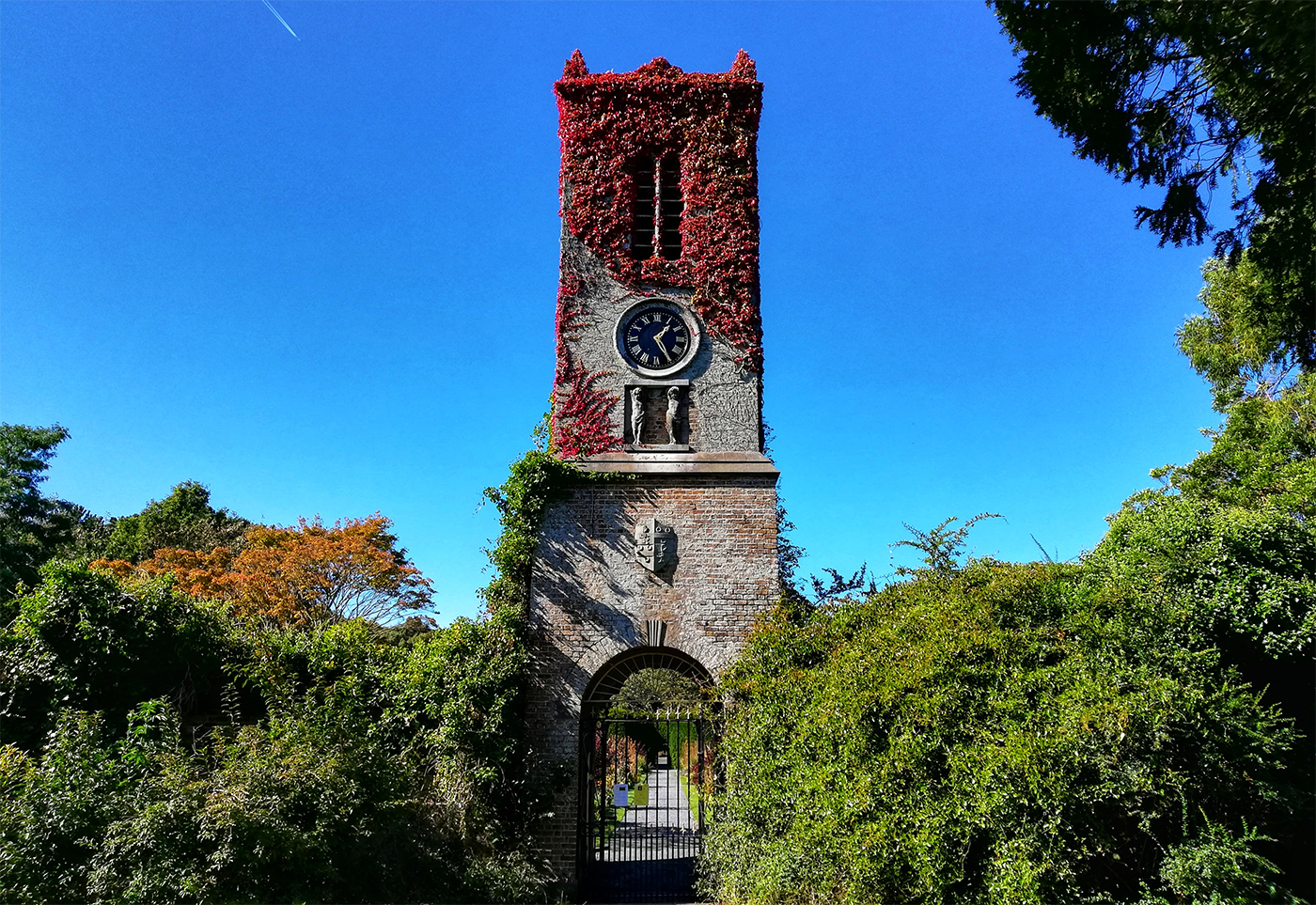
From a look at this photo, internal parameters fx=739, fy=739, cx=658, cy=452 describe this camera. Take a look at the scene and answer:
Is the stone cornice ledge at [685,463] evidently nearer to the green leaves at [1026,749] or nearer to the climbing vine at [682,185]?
the climbing vine at [682,185]

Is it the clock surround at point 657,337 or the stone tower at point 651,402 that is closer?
the stone tower at point 651,402

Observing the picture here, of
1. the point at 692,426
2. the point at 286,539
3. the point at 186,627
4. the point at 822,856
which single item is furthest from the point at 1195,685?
the point at 286,539

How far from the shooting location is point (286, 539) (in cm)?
2673

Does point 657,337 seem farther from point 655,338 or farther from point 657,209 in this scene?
point 657,209

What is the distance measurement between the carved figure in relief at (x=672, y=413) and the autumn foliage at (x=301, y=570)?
1836 centimetres

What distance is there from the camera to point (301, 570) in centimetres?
2600

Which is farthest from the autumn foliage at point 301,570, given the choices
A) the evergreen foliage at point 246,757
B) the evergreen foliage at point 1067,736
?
the evergreen foliage at point 1067,736

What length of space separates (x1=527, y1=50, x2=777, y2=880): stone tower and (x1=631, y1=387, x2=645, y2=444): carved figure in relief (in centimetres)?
2

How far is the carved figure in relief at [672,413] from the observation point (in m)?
12.0

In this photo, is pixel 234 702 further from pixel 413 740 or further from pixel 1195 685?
pixel 1195 685

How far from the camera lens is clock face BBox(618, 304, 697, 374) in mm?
12320

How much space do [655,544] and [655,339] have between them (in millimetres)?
3510

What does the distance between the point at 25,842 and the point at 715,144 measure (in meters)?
13.0

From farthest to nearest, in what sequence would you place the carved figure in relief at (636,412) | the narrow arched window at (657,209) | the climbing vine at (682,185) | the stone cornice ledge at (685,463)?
the narrow arched window at (657,209), the climbing vine at (682,185), the carved figure in relief at (636,412), the stone cornice ledge at (685,463)
